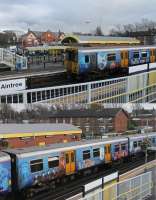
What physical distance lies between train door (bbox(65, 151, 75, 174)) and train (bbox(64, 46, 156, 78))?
10794 mm

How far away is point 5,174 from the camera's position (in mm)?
15633

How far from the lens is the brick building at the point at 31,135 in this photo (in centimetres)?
2267

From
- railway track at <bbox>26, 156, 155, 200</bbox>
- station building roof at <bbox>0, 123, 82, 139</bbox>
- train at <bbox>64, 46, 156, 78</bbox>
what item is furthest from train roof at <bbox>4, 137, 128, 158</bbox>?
train at <bbox>64, 46, 156, 78</bbox>

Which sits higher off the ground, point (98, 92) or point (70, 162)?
point (98, 92)

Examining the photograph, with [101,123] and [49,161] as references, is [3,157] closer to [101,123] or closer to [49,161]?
[49,161]

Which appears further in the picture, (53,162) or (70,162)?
(70,162)

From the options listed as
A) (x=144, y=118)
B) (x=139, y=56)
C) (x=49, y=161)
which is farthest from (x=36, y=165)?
(x=144, y=118)

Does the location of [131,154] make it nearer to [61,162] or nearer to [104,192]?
[61,162]

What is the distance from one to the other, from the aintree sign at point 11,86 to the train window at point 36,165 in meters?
7.00

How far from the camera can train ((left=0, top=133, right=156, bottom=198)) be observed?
52.7 feet

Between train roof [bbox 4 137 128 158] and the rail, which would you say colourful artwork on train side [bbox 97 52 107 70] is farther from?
train roof [bbox 4 137 128 158]

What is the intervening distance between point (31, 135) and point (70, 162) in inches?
210

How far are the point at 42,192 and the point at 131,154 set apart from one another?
974cm

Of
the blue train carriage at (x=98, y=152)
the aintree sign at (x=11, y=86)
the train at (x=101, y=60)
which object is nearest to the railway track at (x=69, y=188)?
the blue train carriage at (x=98, y=152)
